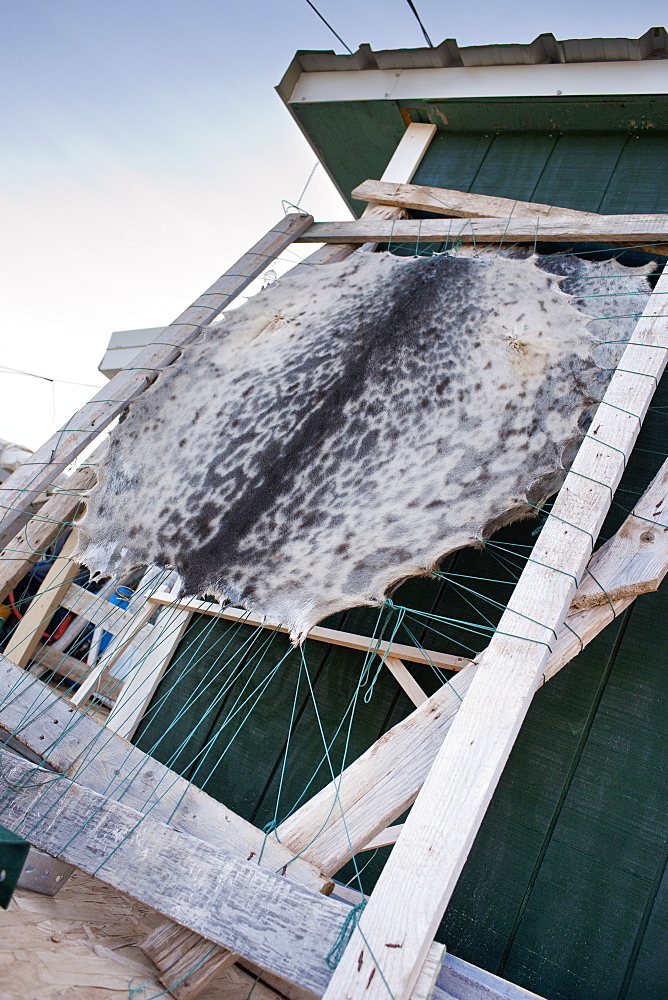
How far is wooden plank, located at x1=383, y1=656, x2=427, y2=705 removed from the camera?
6.78ft

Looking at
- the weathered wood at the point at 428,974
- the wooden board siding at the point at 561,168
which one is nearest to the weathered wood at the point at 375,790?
the weathered wood at the point at 428,974

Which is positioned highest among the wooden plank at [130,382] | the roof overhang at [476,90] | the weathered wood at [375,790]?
the roof overhang at [476,90]

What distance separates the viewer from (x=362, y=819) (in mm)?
1454

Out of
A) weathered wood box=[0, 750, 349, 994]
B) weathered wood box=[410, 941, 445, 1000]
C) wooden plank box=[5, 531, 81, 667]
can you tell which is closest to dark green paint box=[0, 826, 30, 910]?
weathered wood box=[0, 750, 349, 994]

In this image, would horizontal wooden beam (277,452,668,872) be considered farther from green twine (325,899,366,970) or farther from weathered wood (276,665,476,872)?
green twine (325,899,366,970)

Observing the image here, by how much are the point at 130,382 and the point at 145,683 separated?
1.16 meters

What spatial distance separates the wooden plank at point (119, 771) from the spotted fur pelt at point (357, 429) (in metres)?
0.39

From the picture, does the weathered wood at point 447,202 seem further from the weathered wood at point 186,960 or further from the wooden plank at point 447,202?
the weathered wood at point 186,960

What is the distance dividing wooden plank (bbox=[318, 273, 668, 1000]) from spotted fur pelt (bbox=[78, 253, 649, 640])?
0.21 meters

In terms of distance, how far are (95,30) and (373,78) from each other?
165 inches

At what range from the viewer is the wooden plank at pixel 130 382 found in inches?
86.5

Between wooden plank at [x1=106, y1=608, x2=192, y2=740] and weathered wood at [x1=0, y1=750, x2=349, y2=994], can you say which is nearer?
weathered wood at [x1=0, y1=750, x2=349, y2=994]

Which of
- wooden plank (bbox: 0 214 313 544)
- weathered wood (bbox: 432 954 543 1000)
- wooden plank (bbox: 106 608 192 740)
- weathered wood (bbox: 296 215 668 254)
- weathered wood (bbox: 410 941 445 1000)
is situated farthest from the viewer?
wooden plank (bbox: 106 608 192 740)

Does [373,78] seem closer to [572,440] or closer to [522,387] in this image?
[522,387]
